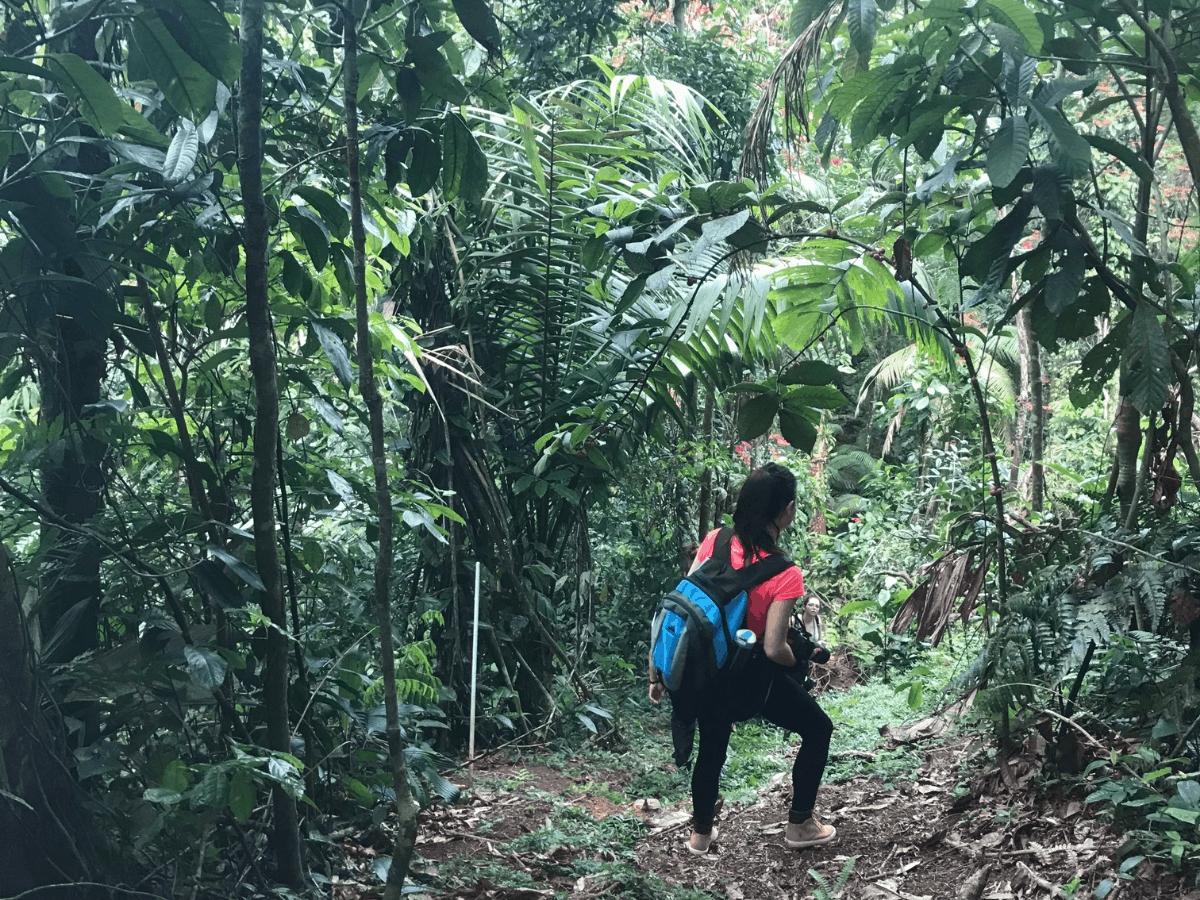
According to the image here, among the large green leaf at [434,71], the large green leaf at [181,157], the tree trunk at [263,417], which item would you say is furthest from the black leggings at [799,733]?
the large green leaf at [181,157]

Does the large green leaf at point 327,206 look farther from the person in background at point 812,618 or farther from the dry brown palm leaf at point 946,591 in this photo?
the person in background at point 812,618

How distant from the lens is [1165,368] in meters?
2.39

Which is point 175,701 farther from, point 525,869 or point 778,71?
point 778,71

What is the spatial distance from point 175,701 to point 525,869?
1.44 metres

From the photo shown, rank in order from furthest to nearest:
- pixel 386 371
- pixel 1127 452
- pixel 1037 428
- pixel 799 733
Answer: pixel 1037 428 → pixel 799 733 → pixel 386 371 → pixel 1127 452

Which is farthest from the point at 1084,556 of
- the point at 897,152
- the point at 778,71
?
the point at 778,71

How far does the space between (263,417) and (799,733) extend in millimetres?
2199

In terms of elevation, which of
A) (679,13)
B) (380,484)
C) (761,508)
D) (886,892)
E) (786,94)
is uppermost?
(679,13)

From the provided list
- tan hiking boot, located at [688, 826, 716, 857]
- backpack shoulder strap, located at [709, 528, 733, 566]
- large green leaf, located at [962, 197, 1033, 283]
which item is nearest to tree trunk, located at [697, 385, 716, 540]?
backpack shoulder strap, located at [709, 528, 733, 566]

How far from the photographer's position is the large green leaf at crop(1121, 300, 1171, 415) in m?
2.39

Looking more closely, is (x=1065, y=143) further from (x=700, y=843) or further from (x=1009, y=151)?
(x=700, y=843)

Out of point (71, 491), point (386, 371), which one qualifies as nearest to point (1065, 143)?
point (386, 371)

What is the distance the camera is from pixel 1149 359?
239 centimetres

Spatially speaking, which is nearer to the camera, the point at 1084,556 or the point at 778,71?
the point at 1084,556
